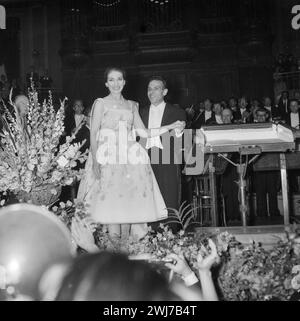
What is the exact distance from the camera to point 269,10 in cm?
684

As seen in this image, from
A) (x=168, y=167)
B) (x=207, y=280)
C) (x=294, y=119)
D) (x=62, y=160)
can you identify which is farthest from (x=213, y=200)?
(x=294, y=119)

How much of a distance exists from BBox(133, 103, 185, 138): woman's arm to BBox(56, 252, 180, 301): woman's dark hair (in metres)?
2.22

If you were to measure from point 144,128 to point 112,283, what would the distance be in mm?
2332

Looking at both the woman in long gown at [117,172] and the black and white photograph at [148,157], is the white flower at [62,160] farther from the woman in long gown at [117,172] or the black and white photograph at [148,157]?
the woman in long gown at [117,172]

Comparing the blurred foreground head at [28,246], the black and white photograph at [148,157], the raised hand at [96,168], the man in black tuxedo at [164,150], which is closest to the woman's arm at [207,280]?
the black and white photograph at [148,157]

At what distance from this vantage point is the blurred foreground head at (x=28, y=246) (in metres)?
1.46

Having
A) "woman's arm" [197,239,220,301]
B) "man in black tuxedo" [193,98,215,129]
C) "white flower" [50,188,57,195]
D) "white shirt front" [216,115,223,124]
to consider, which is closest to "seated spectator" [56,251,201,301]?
"woman's arm" [197,239,220,301]

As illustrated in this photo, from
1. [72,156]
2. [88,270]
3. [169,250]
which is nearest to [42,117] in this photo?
[72,156]

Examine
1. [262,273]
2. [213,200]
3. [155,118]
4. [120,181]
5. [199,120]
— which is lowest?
[262,273]

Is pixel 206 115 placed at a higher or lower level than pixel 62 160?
higher

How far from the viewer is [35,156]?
2611 millimetres

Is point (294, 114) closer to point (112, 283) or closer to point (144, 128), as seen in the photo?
point (144, 128)

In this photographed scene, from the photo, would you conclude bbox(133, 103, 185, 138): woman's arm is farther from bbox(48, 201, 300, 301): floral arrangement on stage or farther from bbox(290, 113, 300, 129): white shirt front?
bbox(290, 113, 300, 129): white shirt front

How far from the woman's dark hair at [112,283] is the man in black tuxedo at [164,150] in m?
2.38
